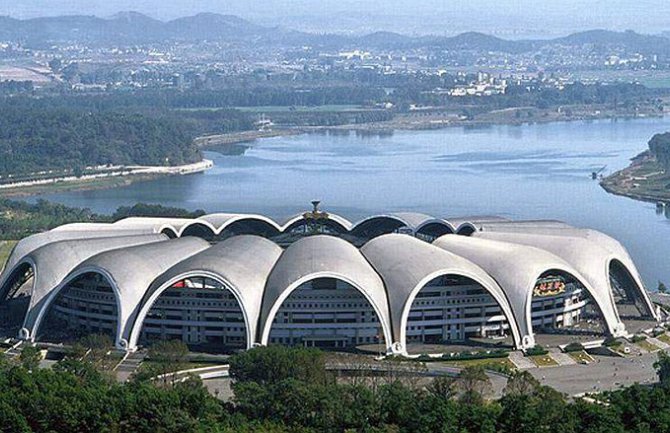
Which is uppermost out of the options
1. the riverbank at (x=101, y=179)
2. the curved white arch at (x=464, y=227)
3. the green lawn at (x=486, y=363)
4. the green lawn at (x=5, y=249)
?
the curved white arch at (x=464, y=227)

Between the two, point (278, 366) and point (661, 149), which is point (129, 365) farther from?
point (661, 149)

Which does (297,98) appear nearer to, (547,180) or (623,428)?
(547,180)

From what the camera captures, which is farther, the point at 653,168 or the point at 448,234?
the point at 653,168

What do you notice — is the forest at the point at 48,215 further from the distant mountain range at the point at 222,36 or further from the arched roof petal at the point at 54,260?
the distant mountain range at the point at 222,36

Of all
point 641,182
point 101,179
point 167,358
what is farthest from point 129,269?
point 641,182

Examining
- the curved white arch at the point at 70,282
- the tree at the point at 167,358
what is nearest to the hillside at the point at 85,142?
the curved white arch at the point at 70,282

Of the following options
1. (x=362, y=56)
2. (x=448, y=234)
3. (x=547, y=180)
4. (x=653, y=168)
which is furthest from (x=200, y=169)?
(x=362, y=56)

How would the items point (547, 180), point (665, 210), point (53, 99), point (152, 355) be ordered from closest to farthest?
point (152, 355) → point (665, 210) → point (547, 180) → point (53, 99)

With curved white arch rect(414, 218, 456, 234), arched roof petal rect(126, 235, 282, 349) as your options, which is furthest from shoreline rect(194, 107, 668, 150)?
arched roof petal rect(126, 235, 282, 349)
